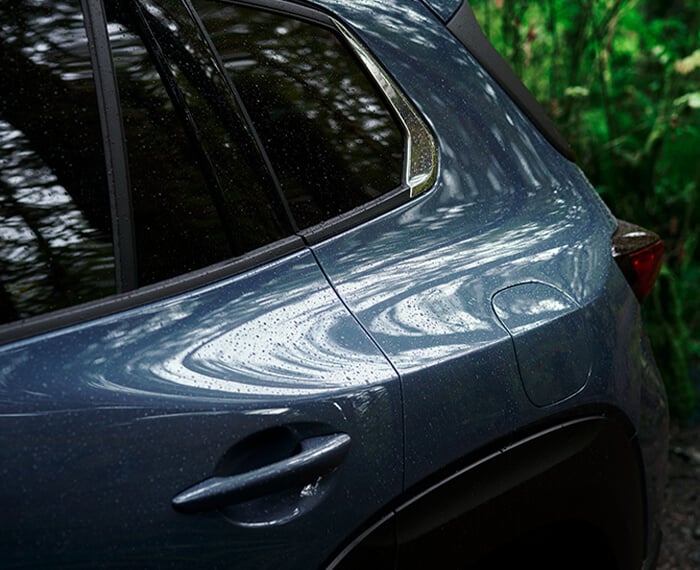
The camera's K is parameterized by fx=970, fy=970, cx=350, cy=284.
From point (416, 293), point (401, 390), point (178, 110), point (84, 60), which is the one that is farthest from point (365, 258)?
point (84, 60)

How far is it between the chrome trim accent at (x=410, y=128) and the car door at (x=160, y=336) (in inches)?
11.2

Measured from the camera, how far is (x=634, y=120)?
5.37 meters

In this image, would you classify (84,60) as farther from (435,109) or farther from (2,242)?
(435,109)

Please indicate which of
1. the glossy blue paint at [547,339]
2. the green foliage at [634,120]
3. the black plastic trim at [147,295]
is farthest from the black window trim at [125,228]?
the green foliage at [634,120]

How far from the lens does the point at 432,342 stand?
1469mm

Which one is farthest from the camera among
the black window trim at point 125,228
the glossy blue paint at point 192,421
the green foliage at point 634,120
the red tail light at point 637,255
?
the green foliage at point 634,120

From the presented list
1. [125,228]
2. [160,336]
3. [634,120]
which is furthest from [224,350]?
[634,120]

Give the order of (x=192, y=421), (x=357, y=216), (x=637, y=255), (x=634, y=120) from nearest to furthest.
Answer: (x=192, y=421)
(x=357, y=216)
(x=637, y=255)
(x=634, y=120)

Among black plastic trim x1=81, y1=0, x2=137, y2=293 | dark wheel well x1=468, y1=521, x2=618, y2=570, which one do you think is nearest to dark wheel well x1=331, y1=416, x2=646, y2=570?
dark wheel well x1=468, y1=521, x2=618, y2=570

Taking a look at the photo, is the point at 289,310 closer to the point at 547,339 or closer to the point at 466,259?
the point at 466,259

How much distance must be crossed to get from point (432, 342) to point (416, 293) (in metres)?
0.09

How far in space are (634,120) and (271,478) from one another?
180 inches

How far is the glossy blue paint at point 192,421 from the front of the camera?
3.84 ft

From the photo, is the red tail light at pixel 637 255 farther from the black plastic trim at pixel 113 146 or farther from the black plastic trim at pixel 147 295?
the black plastic trim at pixel 113 146
